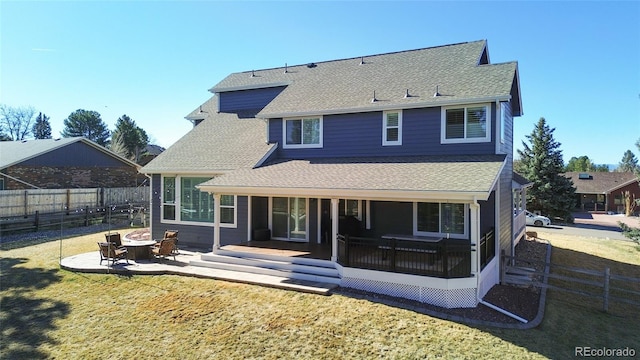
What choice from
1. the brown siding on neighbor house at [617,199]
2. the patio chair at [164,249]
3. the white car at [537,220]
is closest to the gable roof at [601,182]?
the brown siding on neighbor house at [617,199]

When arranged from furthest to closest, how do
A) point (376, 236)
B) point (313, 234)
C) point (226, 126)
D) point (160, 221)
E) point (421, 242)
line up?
1. point (226, 126)
2. point (160, 221)
3. point (313, 234)
4. point (376, 236)
5. point (421, 242)

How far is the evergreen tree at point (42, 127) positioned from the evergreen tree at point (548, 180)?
90.9 m

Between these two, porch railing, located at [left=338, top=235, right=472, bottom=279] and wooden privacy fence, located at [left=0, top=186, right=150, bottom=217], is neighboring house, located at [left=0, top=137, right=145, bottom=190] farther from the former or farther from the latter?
porch railing, located at [left=338, top=235, right=472, bottom=279]

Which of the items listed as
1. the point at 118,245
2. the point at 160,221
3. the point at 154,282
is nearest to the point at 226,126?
the point at 160,221

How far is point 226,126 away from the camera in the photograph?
59.1 feet

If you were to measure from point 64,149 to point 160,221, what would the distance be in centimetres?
1918

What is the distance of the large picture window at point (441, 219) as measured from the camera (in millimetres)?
11367

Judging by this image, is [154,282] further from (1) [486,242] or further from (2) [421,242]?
(1) [486,242]

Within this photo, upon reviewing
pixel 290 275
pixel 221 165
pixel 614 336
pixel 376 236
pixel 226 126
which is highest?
pixel 226 126

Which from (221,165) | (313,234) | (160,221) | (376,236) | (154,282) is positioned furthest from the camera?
(160,221)

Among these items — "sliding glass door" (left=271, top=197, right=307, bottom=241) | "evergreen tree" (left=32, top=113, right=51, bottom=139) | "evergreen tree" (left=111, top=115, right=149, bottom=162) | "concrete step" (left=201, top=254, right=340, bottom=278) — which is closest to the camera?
"concrete step" (left=201, top=254, right=340, bottom=278)

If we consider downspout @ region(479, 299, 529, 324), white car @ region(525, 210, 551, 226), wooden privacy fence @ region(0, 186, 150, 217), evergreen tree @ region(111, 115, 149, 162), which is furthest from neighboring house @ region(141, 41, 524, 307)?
evergreen tree @ region(111, 115, 149, 162)

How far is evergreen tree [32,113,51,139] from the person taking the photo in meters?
79.0

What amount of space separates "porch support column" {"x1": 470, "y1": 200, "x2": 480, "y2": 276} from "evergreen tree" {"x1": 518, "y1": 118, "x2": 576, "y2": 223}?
94.1ft
